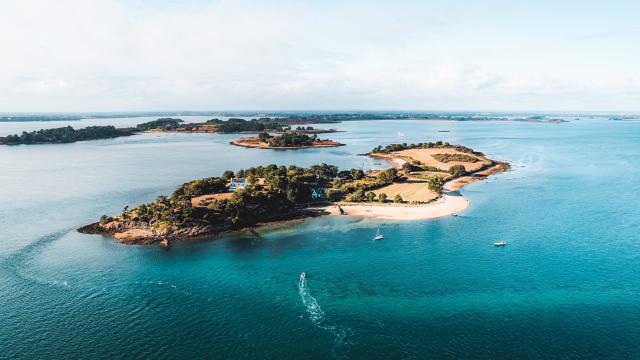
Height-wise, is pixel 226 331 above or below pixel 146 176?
below

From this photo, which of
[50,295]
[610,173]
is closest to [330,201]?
[50,295]

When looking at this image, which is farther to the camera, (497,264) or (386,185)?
(386,185)

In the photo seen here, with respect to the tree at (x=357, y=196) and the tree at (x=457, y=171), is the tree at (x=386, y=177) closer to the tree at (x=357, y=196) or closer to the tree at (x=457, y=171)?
the tree at (x=357, y=196)

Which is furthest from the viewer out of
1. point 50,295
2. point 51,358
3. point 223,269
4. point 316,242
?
point 316,242

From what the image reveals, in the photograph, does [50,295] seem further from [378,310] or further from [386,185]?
[386,185]

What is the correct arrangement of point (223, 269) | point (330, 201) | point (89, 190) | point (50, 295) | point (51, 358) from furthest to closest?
point (89, 190)
point (330, 201)
point (223, 269)
point (50, 295)
point (51, 358)
